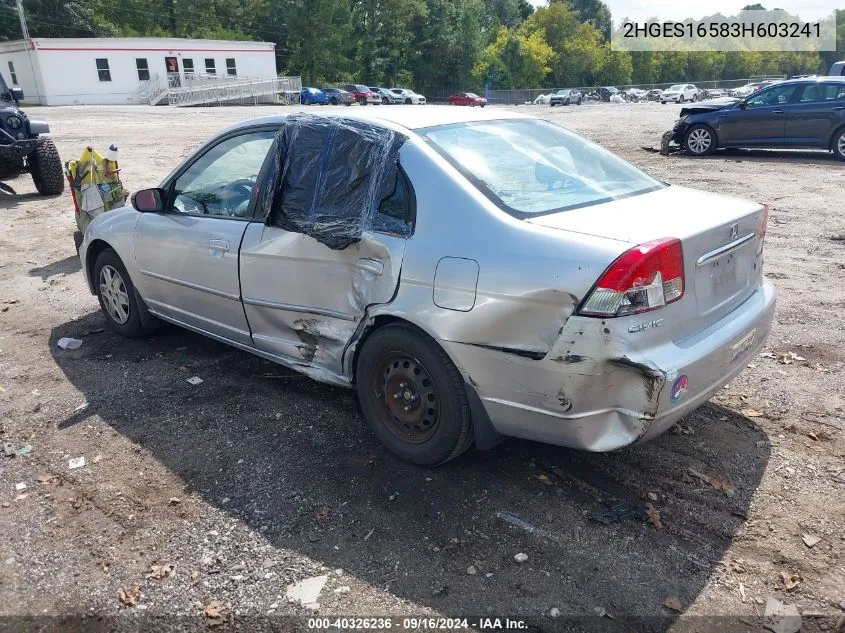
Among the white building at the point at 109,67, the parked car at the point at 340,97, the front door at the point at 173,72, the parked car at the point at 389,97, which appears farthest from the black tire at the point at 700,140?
the front door at the point at 173,72

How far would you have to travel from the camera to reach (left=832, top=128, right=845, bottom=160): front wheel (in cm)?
1390

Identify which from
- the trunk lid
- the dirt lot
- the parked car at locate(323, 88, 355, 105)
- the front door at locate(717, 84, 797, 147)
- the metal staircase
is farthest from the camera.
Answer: the parked car at locate(323, 88, 355, 105)

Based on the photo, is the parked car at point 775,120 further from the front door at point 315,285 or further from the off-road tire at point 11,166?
the front door at point 315,285

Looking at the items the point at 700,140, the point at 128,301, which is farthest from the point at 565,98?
the point at 128,301

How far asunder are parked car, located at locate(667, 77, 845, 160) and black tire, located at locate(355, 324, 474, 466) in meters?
A: 14.1

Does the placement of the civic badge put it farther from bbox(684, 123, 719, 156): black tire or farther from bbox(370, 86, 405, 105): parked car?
bbox(370, 86, 405, 105): parked car

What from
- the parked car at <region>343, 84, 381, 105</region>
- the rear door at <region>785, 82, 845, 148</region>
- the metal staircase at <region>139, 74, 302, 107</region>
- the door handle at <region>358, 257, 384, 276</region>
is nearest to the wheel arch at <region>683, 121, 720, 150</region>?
the rear door at <region>785, 82, 845, 148</region>

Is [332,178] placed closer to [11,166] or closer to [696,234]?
[696,234]

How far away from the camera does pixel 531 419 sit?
117 inches

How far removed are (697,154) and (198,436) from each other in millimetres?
14881

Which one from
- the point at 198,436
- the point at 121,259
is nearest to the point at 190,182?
the point at 121,259

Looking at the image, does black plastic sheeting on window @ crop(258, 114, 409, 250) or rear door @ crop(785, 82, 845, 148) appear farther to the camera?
rear door @ crop(785, 82, 845, 148)

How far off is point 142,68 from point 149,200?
49.4 m

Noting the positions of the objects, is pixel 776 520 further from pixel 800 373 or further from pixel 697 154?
pixel 697 154
